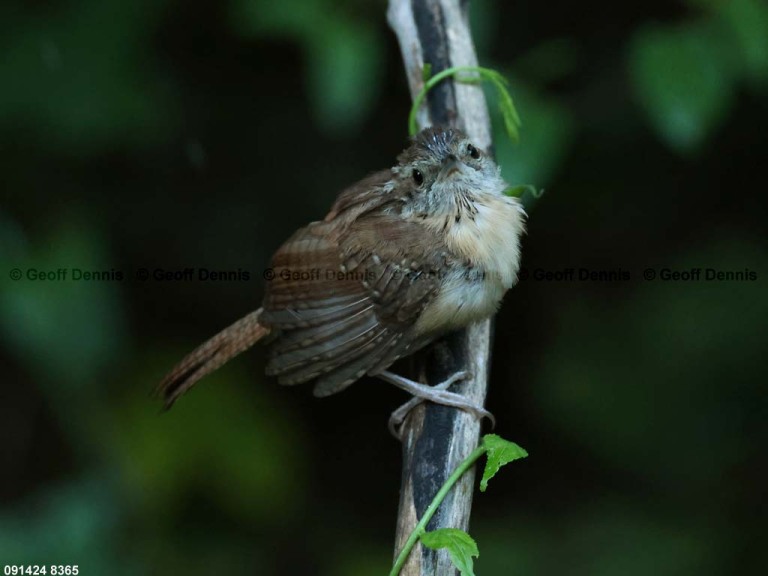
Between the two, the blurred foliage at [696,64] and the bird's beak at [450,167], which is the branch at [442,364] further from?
the blurred foliage at [696,64]

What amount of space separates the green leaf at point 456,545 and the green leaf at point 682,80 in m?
1.54

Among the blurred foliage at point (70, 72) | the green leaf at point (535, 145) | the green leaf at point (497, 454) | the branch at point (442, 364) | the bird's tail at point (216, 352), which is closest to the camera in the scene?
the green leaf at point (497, 454)

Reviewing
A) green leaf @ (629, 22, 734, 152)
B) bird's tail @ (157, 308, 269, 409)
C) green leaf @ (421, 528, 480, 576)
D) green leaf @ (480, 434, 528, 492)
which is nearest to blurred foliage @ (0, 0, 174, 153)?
bird's tail @ (157, 308, 269, 409)

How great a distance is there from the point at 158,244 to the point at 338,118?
1.20 meters

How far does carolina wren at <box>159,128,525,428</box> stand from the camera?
256 centimetres

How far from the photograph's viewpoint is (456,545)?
1.93 m

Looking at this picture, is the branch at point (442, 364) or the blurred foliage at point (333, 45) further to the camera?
the blurred foliage at point (333, 45)

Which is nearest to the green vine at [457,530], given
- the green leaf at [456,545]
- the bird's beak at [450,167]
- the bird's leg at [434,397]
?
the green leaf at [456,545]

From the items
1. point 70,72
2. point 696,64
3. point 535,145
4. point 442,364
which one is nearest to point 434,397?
point 442,364

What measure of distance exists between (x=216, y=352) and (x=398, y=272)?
0.65 meters

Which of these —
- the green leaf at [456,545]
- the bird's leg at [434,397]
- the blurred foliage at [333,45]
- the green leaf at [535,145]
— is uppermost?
the blurred foliage at [333,45]

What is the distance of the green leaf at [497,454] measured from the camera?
2084 millimetres

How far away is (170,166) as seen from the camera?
12.5 ft

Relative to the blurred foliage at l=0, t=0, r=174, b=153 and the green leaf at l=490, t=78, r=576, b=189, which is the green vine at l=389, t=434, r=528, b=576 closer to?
the green leaf at l=490, t=78, r=576, b=189
